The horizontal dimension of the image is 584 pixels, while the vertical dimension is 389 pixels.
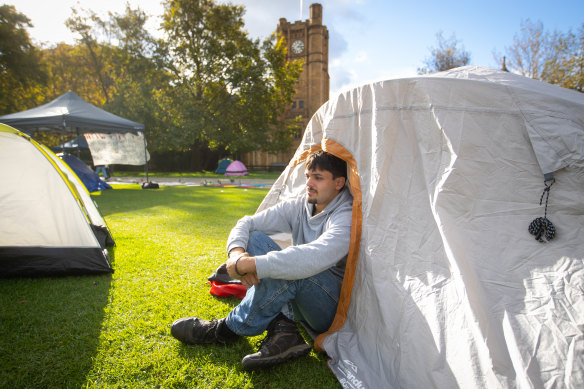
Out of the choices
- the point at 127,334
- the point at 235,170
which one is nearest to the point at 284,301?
the point at 127,334

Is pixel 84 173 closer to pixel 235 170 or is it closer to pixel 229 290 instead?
pixel 235 170

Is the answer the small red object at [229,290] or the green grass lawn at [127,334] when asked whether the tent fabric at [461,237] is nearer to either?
the green grass lawn at [127,334]

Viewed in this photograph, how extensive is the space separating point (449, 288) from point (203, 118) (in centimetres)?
1729

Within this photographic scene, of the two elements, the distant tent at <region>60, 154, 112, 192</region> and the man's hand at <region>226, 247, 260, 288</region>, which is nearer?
the man's hand at <region>226, 247, 260, 288</region>

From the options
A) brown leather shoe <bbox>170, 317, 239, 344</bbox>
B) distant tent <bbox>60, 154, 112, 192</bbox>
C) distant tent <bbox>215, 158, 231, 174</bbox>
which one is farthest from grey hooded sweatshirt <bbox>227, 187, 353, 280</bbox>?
distant tent <bbox>215, 158, 231, 174</bbox>

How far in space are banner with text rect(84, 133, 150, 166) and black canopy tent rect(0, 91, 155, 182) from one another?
112cm

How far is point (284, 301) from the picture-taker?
1.66 meters

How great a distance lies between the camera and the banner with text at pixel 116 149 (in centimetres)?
1061

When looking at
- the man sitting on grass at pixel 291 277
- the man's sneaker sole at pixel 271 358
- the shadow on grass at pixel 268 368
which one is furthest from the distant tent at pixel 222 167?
the man's sneaker sole at pixel 271 358

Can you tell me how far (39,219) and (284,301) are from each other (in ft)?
8.91

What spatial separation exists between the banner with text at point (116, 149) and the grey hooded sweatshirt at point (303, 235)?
32.7 feet

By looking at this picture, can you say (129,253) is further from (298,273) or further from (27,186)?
(298,273)

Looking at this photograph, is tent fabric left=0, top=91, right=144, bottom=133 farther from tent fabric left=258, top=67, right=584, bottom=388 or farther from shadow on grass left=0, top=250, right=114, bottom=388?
tent fabric left=258, top=67, right=584, bottom=388

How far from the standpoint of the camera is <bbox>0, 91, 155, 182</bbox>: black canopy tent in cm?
790
